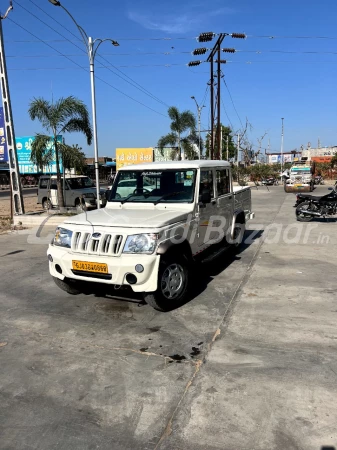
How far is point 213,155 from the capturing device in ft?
84.5

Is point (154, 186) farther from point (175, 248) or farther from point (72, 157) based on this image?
point (72, 157)

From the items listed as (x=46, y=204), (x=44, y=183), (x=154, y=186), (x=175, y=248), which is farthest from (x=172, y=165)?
(x=44, y=183)

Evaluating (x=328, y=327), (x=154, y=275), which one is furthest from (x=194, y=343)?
(x=328, y=327)

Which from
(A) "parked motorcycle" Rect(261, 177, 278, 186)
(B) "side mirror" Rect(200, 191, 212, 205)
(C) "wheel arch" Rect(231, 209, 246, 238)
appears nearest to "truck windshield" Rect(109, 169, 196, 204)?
(B) "side mirror" Rect(200, 191, 212, 205)

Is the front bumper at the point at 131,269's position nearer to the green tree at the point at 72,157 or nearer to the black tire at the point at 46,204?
the green tree at the point at 72,157

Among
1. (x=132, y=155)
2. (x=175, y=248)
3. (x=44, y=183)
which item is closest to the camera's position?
(x=175, y=248)

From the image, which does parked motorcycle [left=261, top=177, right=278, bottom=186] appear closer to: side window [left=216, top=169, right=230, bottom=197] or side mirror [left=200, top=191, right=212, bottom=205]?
side window [left=216, top=169, right=230, bottom=197]

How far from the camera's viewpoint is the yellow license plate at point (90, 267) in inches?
168

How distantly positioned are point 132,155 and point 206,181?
2582cm

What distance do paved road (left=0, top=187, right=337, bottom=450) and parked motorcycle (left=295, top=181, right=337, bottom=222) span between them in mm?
6228

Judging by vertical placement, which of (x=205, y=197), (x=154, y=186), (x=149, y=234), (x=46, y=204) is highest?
(x=154, y=186)

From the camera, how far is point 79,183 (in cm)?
1758

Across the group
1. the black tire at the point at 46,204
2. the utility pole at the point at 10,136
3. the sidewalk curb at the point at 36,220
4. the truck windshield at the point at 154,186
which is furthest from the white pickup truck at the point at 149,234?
the black tire at the point at 46,204

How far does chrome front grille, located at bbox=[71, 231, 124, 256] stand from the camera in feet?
14.0
